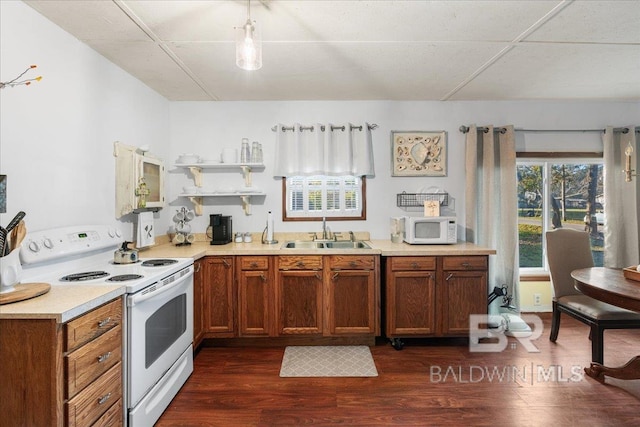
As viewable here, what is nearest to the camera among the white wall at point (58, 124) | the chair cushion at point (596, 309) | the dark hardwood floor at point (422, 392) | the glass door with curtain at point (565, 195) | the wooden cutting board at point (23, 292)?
the wooden cutting board at point (23, 292)

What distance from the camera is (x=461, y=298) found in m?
2.82

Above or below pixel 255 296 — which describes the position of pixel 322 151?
above

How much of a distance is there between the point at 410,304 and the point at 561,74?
7.81 ft

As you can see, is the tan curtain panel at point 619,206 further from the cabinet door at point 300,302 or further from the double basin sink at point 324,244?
the cabinet door at point 300,302

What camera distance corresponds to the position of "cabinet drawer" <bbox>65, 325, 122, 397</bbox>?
4.31 ft

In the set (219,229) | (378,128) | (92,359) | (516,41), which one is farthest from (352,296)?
(516,41)

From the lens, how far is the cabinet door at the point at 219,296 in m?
2.80

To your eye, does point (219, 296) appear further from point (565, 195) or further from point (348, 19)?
point (565, 195)

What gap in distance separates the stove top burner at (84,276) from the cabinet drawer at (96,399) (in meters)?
0.54

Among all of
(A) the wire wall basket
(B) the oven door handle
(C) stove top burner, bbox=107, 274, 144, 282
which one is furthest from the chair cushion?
(C) stove top burner, bbox=107, 274, 144, 282

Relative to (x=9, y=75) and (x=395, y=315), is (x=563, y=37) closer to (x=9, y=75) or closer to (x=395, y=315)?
(x=395, y=315)

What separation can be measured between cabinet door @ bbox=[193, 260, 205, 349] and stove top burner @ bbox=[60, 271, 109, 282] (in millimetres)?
755

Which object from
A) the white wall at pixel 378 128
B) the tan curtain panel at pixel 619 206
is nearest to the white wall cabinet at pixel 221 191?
the white wall at pixel 378 128

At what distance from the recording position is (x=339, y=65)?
253 cm
